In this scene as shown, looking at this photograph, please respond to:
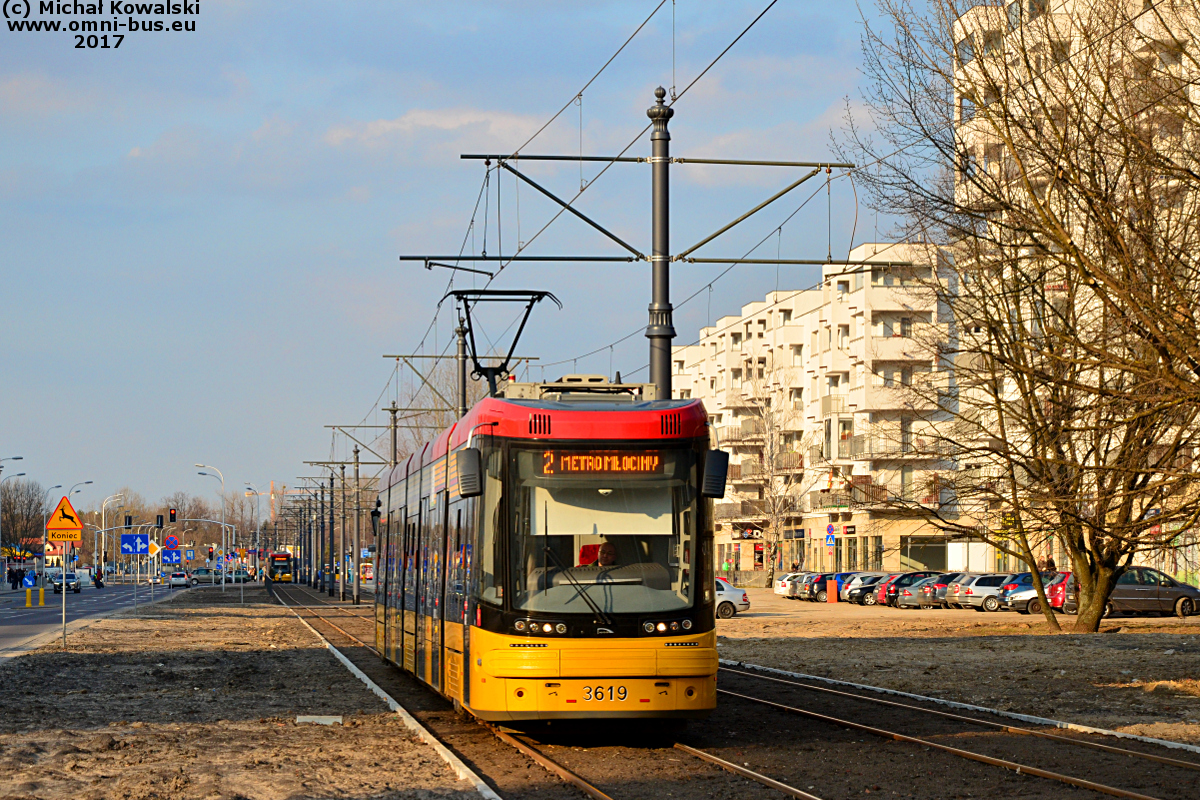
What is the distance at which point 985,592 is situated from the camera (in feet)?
164

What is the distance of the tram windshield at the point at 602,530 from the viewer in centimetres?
1255

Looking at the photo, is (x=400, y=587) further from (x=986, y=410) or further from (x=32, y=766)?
(x=986, y=410)

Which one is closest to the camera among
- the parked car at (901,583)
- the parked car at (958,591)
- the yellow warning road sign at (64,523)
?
the yellow warning road sign at (64,523)

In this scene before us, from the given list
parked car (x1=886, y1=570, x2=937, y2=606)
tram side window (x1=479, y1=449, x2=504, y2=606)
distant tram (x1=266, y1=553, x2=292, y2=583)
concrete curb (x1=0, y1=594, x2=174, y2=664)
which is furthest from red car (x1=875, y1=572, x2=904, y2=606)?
distant tram (x1=266, y1=553, x2=292, y2=583)

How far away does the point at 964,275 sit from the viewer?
2620cm

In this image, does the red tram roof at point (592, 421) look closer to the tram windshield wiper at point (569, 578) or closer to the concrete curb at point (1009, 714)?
the tram windshield wiper at point (569, 578)

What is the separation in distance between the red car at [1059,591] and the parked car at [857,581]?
49.6ft

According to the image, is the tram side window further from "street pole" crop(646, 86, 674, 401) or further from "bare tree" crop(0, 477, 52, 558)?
"bare tree" crop(0, 477, 52, 558)

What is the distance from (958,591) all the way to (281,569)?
87757mm

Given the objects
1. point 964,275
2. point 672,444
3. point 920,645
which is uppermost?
point 964,275

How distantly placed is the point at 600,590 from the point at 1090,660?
1322cm

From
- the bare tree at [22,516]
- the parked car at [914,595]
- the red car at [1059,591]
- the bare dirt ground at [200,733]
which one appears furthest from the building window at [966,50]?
the bare tree at [22,516]

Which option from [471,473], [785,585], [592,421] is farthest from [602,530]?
[785,585]

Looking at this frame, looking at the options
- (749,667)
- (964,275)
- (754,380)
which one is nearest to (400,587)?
(749,667)
